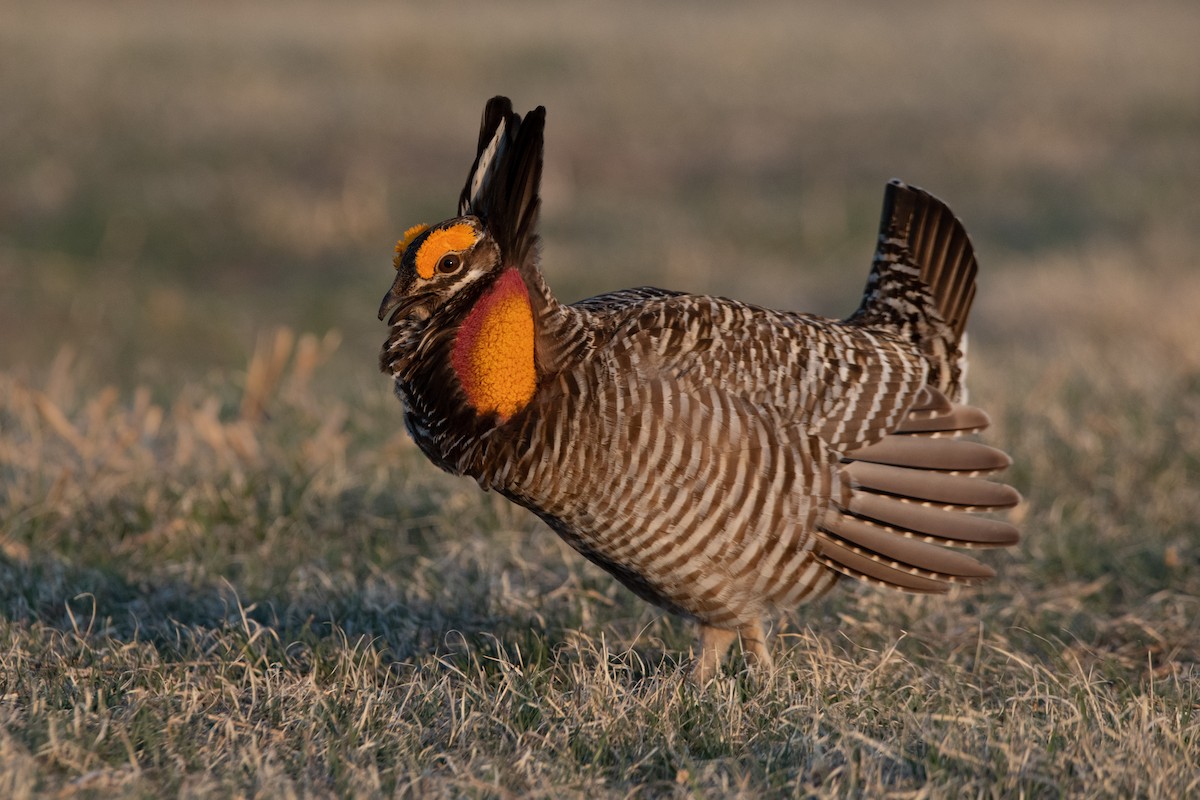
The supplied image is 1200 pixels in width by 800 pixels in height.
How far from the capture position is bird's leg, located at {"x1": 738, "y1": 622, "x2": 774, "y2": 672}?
145 inches

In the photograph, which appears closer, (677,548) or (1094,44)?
(677,548)

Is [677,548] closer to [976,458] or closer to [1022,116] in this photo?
[976,458]

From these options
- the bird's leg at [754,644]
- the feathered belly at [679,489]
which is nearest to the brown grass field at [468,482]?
the bird's leg at [754,644]

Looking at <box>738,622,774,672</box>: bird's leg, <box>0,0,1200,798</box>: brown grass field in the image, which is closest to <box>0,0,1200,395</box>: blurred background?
<box>0,0,1200,798</box>: brown grass field

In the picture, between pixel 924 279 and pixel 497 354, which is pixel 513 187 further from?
pixel 924 279

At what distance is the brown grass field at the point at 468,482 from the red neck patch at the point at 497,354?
0.63 m

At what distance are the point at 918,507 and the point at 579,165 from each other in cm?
1073

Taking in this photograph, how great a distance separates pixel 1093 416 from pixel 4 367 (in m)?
5.92

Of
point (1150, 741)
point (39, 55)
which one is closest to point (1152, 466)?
point (1150, 741)

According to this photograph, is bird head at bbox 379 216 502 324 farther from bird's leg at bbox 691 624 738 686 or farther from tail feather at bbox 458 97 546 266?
bird's leg at bbox 691 624 738 686

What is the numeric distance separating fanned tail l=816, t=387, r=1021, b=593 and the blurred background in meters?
3.16

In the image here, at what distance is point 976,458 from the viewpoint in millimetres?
3674

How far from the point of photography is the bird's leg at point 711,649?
3639 millimetres

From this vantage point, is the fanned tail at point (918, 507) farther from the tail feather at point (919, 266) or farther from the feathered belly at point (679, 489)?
the tail feather at point (919, 266)
